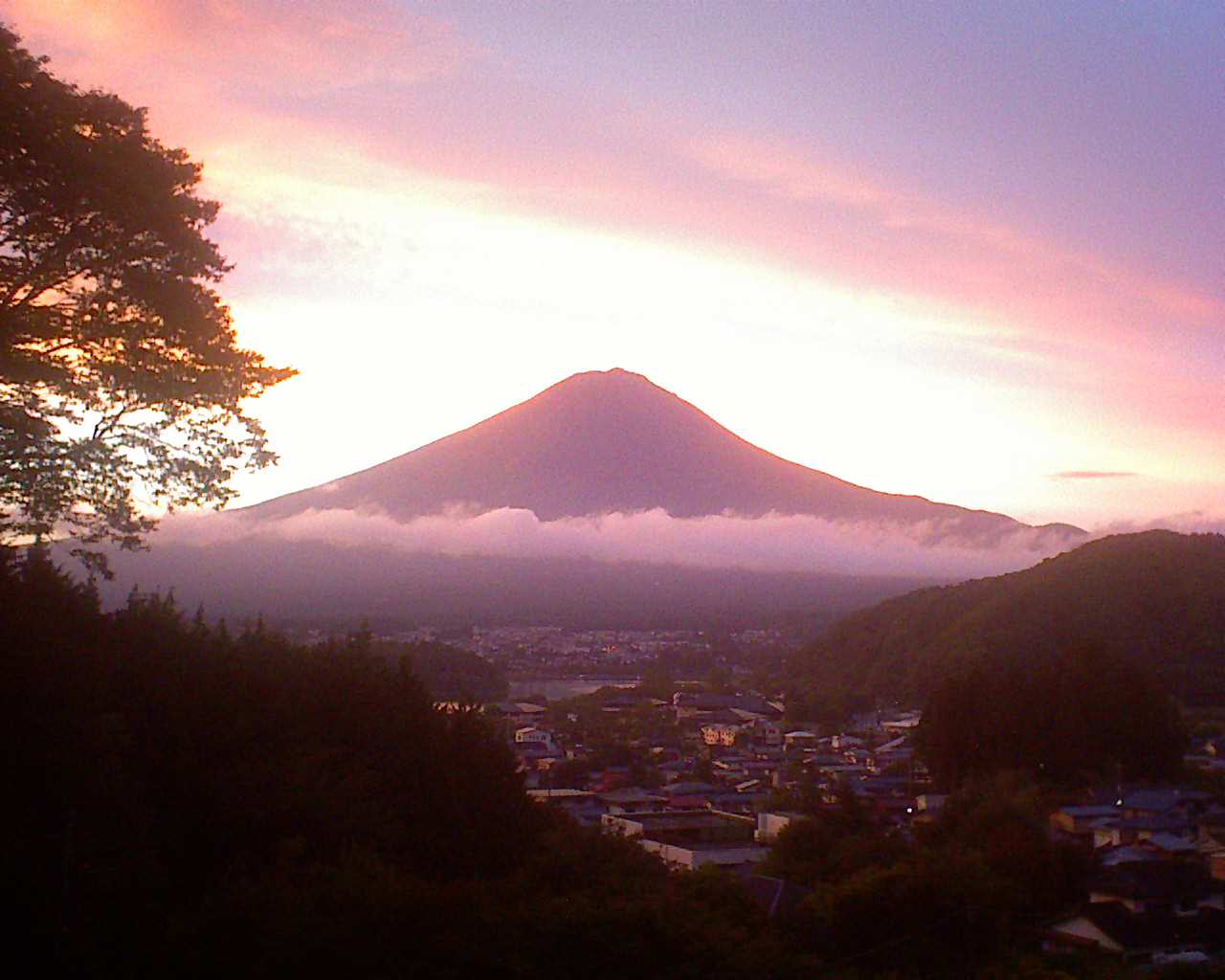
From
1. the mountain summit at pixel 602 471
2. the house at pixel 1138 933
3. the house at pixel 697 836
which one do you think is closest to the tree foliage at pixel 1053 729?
the house at pixel 697 836

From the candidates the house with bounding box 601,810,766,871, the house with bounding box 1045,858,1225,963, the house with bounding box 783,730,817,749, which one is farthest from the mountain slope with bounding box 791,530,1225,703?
the house with bounding box 1045,858,1225,963

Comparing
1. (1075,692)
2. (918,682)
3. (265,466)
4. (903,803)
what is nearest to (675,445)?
(918,682)

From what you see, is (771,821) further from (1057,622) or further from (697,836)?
(1057,622)

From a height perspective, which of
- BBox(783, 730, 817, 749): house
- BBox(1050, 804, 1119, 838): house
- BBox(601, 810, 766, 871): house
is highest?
BBox(601, 810, 766, 871): house

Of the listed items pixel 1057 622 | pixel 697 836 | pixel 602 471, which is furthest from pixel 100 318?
pixel 602 471

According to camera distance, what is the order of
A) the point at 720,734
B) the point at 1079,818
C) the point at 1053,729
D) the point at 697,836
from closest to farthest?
the point at 697,836
the point at 1079,818
the point at 1053,729
the point at 720,734

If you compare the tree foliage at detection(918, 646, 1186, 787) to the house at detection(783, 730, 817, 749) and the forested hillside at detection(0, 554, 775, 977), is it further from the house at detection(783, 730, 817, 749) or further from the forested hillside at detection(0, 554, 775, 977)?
the forested hillside at detection(0, 554, 775, 977)
